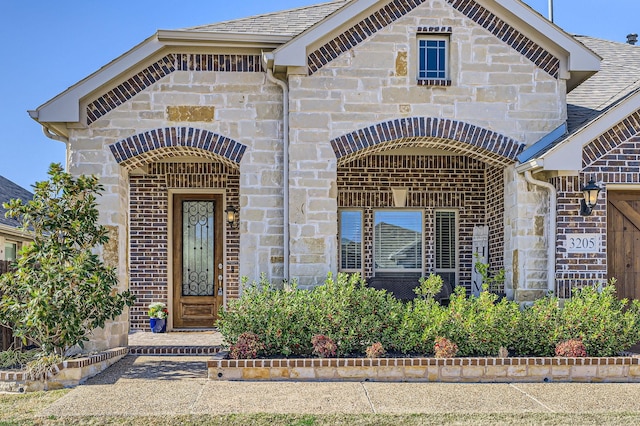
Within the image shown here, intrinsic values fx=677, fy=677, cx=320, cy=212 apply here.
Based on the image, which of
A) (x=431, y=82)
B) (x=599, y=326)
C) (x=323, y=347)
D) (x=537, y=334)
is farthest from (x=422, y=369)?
(x=431, y=82)

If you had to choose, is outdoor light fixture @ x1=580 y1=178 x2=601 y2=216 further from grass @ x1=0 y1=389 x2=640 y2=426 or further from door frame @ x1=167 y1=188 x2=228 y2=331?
door frame @ x1=167 y1=188 x2=228 y2=331

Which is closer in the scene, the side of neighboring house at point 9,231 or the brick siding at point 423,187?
the brick siding at point 423,187

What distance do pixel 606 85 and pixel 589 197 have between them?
3.34 m

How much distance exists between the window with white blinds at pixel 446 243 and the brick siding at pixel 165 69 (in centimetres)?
460

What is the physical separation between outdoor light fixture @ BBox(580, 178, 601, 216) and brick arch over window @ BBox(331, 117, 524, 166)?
1115 millimetres

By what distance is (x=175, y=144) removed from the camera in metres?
9.67

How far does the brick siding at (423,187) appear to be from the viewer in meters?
12.2

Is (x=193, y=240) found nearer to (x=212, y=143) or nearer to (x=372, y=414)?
(x=212, y=143)

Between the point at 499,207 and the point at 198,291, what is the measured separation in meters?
5.66

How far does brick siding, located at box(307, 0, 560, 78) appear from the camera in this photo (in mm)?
9609

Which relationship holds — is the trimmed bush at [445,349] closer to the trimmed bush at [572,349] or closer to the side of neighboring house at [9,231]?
the trimmed bush at [572,349]

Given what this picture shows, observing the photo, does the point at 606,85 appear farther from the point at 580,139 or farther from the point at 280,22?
the point at 280,22

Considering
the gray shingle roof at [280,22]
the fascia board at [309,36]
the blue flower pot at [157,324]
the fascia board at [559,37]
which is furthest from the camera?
the blue flower pot at [157,324]

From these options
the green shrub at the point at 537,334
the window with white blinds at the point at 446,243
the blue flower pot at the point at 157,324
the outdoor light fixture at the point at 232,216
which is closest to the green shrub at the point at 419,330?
the green shrub at the point at 537,334
